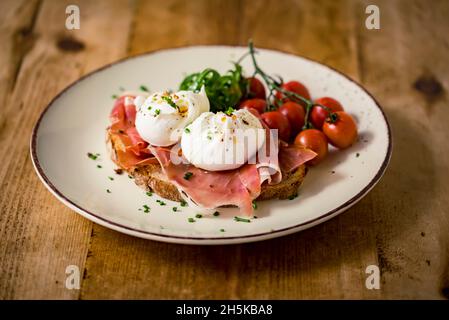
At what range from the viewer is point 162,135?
10.5 feet

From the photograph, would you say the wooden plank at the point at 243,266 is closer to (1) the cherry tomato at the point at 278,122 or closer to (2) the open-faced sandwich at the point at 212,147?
(2) the open-faced sandwich at the point at 212,147

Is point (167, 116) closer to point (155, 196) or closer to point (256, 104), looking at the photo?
point (155, 196)

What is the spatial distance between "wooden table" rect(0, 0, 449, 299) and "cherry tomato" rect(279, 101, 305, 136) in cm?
64

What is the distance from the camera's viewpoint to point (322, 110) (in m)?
3.72

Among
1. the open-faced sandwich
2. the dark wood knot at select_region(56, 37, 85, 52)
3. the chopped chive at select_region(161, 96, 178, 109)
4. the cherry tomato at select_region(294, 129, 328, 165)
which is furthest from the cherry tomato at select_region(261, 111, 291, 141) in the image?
the dark wood knot at select_region(56, 37, 85, 52)

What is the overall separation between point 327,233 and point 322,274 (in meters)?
0.32

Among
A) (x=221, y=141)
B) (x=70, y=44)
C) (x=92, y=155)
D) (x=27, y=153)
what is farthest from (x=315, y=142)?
(x=70, y=44)

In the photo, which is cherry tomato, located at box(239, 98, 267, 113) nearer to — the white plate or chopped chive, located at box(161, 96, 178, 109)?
the white plate

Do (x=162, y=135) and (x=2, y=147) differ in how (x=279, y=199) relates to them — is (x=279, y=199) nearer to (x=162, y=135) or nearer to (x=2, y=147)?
(x=162, y=135)

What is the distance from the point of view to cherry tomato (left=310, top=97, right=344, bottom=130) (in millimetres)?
3719

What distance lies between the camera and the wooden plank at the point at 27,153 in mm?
2871

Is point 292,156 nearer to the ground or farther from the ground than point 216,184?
farther from the ground

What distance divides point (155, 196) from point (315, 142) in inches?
39.8

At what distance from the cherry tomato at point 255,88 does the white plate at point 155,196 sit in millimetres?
321
